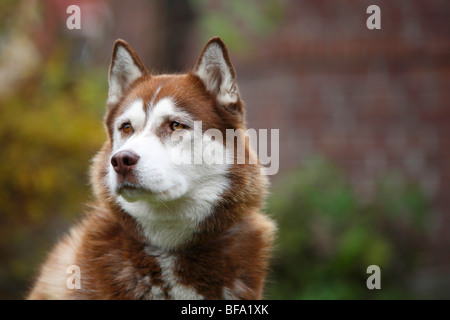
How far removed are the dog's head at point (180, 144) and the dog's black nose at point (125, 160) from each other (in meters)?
0.01

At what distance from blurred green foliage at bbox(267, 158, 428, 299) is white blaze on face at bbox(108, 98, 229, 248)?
11.8 ft

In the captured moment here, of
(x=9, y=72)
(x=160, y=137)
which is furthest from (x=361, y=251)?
(x=9, y=72)

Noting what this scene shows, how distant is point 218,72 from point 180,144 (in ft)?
1.75

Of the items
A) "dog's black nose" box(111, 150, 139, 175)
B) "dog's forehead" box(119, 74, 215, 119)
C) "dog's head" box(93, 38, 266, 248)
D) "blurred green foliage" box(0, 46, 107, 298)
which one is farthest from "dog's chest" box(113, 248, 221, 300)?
"blurred green foliage" box(0, 46, 107, 298)

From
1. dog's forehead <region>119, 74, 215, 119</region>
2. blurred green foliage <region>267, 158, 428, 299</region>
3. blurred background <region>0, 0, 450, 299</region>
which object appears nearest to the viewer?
dog's forehead <region>119, 74, 215, 119</region>

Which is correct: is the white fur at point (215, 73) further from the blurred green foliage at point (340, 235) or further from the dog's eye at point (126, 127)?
the blurred green foliage at point (340, 235)

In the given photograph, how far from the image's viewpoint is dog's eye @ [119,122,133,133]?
3.33 m

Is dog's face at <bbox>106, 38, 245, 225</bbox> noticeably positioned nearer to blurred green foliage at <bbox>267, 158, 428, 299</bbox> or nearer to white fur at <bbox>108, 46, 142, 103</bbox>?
white fur at <bbox>108, 46, 142, 103</bbox>

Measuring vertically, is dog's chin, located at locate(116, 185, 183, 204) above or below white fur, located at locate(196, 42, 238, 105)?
below

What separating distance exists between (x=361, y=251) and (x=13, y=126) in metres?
4.43

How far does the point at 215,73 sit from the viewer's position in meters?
3.36

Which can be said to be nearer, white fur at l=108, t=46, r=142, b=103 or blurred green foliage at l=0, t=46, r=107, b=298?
white fur at l=108, t=46, r=142, b=103

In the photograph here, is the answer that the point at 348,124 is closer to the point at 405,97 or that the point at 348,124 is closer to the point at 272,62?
the point at 405,97

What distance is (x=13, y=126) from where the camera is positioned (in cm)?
586
